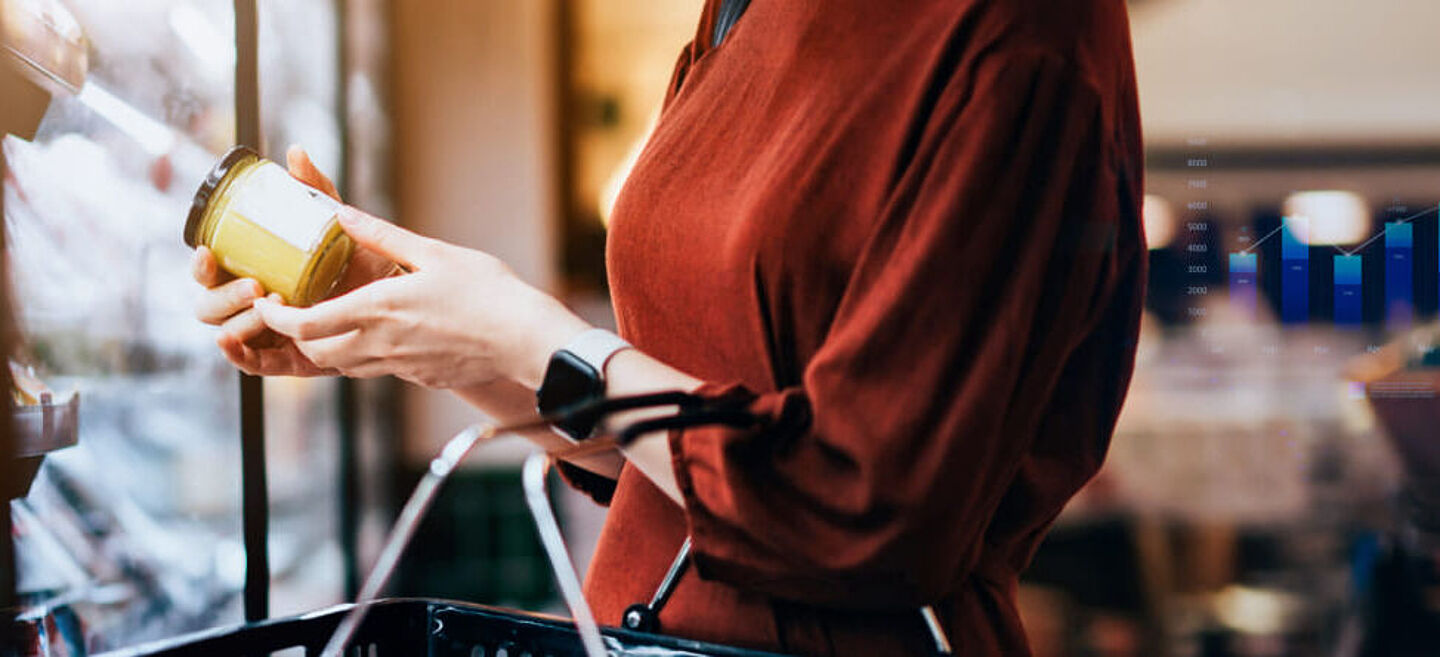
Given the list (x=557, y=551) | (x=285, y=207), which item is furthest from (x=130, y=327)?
(x=557, y=551)

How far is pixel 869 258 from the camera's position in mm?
460

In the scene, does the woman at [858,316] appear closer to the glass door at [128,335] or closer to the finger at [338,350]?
the finger at [338,350]

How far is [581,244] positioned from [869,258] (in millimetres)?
2351

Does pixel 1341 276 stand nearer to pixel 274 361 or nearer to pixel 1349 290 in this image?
pixel 1349 290

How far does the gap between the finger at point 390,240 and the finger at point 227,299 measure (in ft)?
0.26

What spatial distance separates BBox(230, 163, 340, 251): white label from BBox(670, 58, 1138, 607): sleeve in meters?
0.27

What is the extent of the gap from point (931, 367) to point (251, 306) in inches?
16.9

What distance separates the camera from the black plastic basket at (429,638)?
0.44m

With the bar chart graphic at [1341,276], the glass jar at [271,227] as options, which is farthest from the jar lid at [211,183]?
the bar chart graphic at [1341,276]

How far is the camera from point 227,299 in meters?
0.62

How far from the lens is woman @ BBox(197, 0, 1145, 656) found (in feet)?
1.45

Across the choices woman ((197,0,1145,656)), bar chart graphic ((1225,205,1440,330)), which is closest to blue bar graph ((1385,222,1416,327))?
bar chart graphic ((1225,205,1440,330))

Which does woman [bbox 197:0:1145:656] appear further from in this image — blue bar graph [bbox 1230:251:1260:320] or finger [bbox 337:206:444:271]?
blue bar graph [bbox 1230:251:1260:320]

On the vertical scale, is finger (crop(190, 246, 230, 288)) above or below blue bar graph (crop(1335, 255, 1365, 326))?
above
